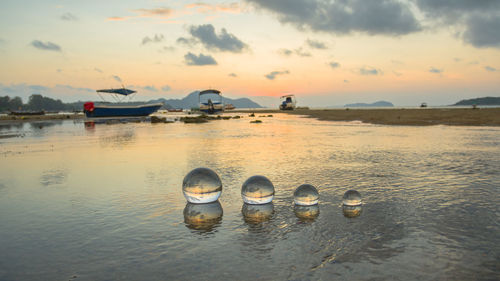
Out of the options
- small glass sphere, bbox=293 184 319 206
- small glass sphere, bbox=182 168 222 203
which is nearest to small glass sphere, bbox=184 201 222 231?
small glass sphere, bbox=182 168 222 203

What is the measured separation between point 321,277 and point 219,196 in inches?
174

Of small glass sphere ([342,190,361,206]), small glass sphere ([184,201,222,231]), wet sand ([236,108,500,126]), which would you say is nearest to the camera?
small glass sphere ([184,201,222,231])

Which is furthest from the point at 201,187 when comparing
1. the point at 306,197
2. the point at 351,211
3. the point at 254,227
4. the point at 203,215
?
the point at 351,211

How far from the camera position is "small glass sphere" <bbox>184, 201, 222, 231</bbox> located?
6516 millimetres

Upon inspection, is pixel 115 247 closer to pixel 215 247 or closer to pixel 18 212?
pixel 215 247

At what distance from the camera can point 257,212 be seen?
23.8 ft

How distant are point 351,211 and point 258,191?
2.11 meters

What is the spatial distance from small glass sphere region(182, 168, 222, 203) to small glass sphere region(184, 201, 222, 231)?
148 millimetres

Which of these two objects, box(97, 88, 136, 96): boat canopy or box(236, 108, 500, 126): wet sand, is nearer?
box(236, 108, 500, 126): wet sand

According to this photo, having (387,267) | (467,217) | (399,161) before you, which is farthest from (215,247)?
(399,161)

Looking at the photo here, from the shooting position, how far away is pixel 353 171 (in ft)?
38.5

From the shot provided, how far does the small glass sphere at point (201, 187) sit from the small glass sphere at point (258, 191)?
746mm

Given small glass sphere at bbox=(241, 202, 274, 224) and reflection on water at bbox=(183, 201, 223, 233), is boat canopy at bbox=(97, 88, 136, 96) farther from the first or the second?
small glass sphere at bbox=(241, 202, 274, 224)

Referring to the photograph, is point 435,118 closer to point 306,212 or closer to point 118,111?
point 306,212
